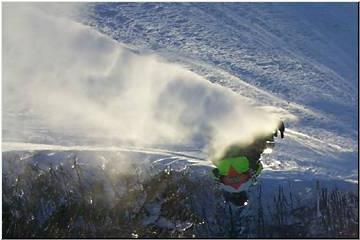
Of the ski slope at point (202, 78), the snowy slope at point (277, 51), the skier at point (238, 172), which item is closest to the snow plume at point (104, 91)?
the ski slope at point (202, 78)

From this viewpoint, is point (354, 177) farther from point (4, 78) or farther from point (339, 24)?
point (339, 24)

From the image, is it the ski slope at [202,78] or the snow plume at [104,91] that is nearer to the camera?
the ski slope at [202,78]

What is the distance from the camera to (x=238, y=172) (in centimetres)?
845

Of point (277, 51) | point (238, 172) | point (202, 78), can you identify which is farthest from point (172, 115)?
point (277, 51)

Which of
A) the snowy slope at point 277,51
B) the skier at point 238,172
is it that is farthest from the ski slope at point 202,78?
the skier at point 238,172

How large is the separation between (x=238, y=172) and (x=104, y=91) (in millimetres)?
6930

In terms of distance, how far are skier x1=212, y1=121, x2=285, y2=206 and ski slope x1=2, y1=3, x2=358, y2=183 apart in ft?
1.35

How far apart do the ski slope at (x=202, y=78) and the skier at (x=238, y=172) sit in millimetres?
412

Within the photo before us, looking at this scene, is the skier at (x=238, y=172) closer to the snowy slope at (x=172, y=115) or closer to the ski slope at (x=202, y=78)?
the snowy slope at (x=172, y=115)

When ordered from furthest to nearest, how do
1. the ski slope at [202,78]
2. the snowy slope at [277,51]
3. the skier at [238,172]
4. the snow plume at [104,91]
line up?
the snowy slope at [277,51], the snow plume at [104,91], the ski slope at [202,78], the skier at [238,172]

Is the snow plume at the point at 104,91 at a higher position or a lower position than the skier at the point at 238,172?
higher

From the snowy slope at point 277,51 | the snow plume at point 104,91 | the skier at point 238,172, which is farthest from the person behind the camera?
the snowy slope at point 277,51

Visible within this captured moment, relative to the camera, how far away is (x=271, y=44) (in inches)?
805

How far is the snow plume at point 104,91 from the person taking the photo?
11.7 metres
